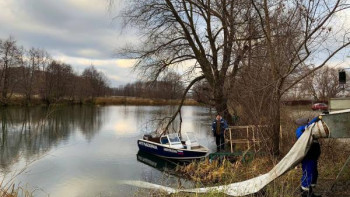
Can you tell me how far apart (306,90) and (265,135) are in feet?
10.8

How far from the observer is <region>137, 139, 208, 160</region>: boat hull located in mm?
16969

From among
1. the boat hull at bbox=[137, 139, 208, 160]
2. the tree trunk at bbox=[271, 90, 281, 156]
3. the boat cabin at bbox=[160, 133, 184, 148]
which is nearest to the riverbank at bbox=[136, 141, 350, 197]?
the tree trunk at bbox=[271, 90, 281, 156]

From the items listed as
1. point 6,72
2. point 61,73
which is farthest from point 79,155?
point 61,73

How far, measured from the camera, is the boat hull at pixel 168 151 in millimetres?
16969

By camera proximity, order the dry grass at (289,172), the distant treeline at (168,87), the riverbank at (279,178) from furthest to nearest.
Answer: the distant treeline at (168,87) < the dry grass at (289,172) < the riverbank at (279,178)

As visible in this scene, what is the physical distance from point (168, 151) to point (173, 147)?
41cm

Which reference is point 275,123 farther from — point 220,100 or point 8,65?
point 8,65

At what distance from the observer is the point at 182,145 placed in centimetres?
1814

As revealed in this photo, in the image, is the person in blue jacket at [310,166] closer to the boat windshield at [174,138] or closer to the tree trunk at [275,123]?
the tree trunk at [275,123]

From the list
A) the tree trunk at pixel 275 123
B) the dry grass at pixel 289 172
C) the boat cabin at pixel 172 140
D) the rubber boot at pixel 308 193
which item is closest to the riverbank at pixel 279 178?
the dry grass at pixel 289 172

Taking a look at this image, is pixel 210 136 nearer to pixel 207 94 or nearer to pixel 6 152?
pixel 207 94

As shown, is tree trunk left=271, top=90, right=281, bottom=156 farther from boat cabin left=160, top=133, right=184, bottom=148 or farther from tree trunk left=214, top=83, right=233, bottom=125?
boat cabin left=160, top=133, right=184, bottom=148

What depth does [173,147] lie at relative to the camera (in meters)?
17.9

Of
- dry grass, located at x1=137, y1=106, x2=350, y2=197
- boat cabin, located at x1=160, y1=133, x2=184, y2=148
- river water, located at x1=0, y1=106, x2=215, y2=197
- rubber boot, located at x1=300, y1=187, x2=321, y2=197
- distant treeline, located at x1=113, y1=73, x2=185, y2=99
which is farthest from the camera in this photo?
distant treeline, located at x1=113, y1=73, x2=185, y2=99
